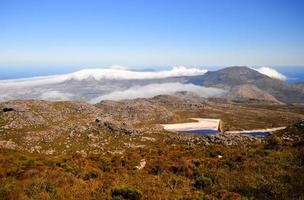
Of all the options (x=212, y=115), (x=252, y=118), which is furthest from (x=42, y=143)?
(x=252, y=118)

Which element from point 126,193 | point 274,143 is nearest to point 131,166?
point 126,193

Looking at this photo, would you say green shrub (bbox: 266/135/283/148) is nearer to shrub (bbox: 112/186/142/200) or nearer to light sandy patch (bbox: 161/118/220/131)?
shrub (bbox: 112/186/142/200)

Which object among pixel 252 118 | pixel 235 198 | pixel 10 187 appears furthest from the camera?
pixel 252 118

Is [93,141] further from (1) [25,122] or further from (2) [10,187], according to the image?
(2) [10,187]

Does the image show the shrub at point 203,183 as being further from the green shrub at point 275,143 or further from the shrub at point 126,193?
the green shrub at point 275,143

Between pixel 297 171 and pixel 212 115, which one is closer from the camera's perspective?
pixel 297 171

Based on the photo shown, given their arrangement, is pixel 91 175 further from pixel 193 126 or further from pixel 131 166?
pixel 193 126

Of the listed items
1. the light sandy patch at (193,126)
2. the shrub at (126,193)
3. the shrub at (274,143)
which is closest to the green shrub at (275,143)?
the shrub at (274,143)

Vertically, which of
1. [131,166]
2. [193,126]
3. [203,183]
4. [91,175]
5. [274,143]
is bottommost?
[193,126]
